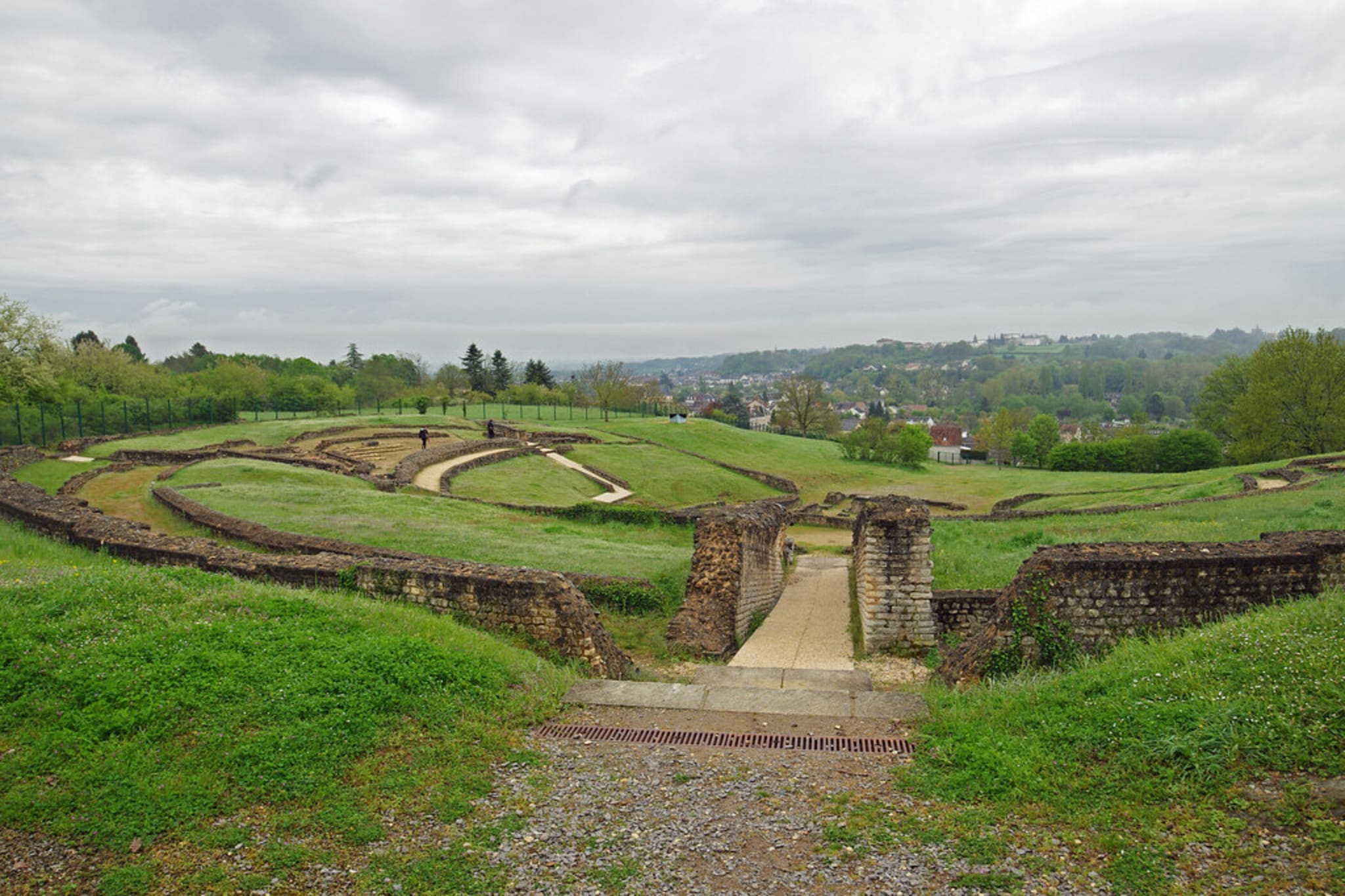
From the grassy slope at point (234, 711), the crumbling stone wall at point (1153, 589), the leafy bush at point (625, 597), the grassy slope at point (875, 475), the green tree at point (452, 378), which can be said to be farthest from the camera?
the green tree at point (452, 378)

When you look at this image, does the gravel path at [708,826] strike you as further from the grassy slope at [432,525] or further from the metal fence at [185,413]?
the metal fence at [185,413]

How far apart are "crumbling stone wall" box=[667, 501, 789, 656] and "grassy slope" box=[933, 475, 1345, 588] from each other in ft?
11.5

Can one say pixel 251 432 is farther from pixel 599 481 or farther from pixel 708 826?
pixel 708 826

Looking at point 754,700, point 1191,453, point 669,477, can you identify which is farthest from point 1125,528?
point 1191,453

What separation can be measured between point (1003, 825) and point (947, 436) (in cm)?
14360

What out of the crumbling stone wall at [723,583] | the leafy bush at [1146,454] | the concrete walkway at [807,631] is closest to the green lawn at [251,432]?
the concrete walkway at [807,631]

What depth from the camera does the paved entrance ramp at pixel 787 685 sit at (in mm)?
8070

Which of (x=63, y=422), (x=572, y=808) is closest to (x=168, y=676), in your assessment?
(x=572, y=808)

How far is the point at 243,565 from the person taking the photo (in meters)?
12.4

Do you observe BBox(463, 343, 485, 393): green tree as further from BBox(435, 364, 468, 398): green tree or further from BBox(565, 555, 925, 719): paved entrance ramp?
BBox(565, 555, 925, 719): paved entrance ramp

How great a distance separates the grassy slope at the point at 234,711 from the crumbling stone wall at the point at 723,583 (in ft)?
14.0

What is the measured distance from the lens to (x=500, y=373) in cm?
10706

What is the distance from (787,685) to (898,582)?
315cm

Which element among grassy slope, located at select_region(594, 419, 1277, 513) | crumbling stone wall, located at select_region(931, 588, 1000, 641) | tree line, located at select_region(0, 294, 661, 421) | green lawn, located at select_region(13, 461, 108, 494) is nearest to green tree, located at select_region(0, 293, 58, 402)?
tree line, located at select_region(0, 294, 661, 421)
